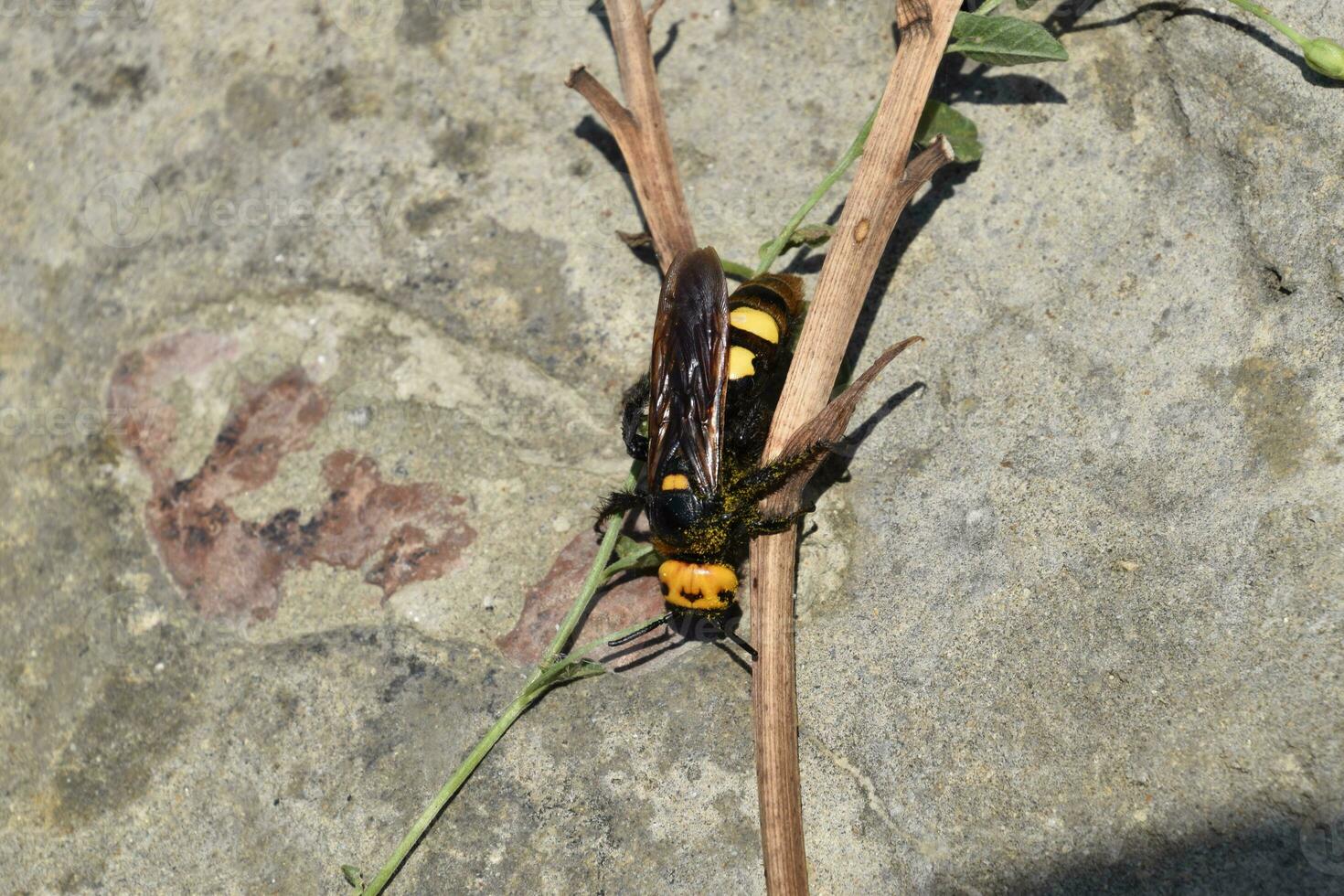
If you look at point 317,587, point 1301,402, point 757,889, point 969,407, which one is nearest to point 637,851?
point 757,889

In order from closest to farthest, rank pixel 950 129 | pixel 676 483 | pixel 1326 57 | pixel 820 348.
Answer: pixel 1326 57 → pixel 820 348 → pixel 676 483 → pixel 950 129

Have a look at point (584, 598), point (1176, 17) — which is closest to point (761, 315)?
point (584, 598)

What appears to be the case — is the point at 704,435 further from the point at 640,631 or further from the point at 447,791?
the point at 447,791

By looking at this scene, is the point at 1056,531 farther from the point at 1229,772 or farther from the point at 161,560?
the point at 161,560

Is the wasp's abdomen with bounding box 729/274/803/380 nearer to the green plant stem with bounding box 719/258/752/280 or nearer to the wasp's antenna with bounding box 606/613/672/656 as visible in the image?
the green plant stem with bounding box 719/258/752/280

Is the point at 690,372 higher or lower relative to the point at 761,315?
lower

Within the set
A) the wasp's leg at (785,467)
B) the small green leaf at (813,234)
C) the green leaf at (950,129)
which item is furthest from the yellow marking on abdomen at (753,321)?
the green leaf at (950,129)

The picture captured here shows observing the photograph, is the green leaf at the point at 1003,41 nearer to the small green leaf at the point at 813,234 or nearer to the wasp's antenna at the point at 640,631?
the small green leaf at the point at 813,234

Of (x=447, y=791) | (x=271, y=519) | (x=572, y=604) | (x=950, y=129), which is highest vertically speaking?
(x=950, y=129)
